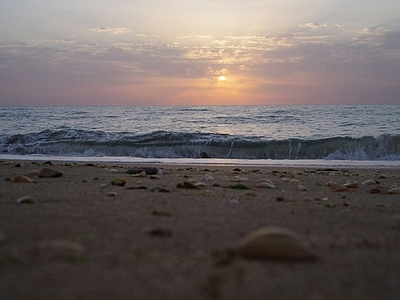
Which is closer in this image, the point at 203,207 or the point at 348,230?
the point at 348,230

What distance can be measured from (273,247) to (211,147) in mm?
12643

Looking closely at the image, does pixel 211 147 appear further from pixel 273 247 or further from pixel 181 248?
pixel 273 247

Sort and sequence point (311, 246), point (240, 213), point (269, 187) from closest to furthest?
point (311, 246) < point (240, 213) < point (269, 187)

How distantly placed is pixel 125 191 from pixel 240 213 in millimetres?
1595

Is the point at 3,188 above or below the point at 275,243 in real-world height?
below

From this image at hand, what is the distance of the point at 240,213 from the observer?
3418 mm

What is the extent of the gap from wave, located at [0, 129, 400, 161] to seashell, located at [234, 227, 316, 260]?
1140 cm

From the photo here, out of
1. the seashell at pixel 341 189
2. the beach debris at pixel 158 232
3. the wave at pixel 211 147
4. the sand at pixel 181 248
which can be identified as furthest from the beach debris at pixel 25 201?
the wave at pixel 211 147

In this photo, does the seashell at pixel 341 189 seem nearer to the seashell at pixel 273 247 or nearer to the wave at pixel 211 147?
the seashell at pixel 273 247

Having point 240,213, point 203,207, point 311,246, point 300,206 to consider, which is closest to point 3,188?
point 203,207

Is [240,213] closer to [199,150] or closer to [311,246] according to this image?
[311,246]

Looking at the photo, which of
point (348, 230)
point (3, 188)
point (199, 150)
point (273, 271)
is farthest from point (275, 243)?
point (199, 150)

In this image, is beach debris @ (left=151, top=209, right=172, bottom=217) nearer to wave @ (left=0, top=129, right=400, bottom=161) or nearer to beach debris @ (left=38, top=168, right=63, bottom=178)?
beach debris @ (left=38, top=168, right=63, bottom=178)

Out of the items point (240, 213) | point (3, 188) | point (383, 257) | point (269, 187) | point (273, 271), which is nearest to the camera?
point (273, 271)
